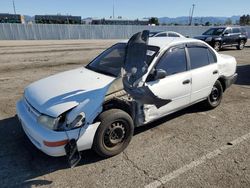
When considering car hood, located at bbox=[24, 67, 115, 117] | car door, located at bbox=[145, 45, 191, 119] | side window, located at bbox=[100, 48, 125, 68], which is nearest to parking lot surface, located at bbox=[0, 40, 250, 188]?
car door, located at bbox=[145, 45, 191, 119]

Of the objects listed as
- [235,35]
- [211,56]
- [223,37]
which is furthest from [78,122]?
[235,35]

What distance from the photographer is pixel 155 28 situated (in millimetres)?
32094

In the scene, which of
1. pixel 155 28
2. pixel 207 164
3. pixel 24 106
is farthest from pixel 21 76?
pixel 155 28

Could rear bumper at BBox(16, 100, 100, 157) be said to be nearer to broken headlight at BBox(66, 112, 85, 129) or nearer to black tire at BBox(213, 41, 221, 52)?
broken headlight at BBox(66, 112, 85, 129)

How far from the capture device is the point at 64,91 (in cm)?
331

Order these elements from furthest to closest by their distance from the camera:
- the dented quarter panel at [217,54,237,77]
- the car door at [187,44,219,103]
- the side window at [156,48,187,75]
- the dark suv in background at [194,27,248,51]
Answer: the dark suv in background at [194,27,248,51] → the dented quarter panel at [217,54,237,77] → the car door at [187,44,219,103] → the side window at [156,48,187,75]

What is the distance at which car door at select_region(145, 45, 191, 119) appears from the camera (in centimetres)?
367

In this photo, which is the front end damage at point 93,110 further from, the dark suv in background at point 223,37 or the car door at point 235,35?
the car door at point 235,35

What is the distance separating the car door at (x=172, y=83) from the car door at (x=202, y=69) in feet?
0.62

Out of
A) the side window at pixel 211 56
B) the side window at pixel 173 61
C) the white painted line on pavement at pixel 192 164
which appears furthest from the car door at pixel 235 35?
the white painted line on pavement at pixel 192 164

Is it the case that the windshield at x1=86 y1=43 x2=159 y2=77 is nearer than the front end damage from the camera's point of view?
No

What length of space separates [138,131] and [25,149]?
1915 mm

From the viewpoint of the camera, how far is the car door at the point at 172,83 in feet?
12.0

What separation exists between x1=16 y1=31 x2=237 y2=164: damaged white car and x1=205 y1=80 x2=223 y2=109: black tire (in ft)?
1.82
